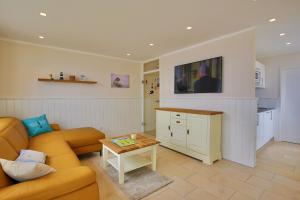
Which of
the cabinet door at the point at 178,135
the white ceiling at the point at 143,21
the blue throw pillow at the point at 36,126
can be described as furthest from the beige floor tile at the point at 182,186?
the blue throw pillow at the point at 36,126

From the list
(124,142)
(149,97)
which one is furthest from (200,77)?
(149,97)

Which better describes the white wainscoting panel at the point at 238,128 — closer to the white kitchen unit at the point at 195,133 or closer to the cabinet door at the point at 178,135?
the white kitchen unit at the point at 195,133

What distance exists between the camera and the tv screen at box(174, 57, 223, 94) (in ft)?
9.70

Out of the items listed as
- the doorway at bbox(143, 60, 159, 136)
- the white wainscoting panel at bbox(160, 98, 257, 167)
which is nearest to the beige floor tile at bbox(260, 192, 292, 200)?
the white wainscoting panel at bbox(160, 98, 257, 167)

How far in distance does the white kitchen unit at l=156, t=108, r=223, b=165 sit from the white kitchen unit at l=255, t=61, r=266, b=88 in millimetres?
1806

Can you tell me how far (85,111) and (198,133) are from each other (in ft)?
9.26

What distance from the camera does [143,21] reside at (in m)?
2.32

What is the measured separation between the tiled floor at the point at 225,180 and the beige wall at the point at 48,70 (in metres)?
1.85

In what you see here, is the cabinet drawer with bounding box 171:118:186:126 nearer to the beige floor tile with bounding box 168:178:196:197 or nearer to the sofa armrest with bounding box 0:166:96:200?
the beige floor tile with bounding box 168:178:196:197

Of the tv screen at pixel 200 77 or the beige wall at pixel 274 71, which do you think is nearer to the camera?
the tv screen at pixel 200 77

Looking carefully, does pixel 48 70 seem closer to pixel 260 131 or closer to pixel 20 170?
pixel 20 170

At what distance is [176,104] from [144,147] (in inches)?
73.4

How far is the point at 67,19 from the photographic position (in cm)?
225

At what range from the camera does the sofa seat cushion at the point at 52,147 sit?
6.75ft
